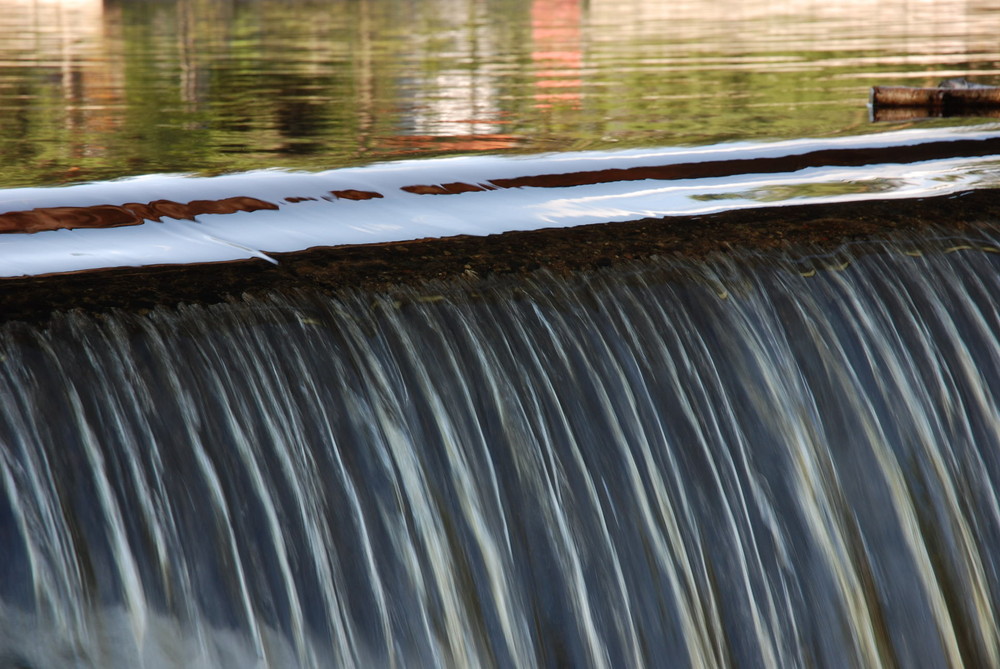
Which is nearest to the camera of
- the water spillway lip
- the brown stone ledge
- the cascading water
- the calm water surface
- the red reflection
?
the cascading water

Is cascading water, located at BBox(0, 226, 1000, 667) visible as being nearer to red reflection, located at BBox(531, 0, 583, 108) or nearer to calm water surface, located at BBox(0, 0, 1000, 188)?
calm water surface, located at BBox(0, 0, 1000, 188)

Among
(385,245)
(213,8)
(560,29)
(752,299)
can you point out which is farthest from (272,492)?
(213,8)

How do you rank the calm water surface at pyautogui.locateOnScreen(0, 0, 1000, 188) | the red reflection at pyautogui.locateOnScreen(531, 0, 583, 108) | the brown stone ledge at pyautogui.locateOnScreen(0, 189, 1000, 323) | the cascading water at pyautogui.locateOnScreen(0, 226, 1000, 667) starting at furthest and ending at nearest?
the red reflection at pyautogui.locateOnScreen(531, 0, 583, 108) → the calm water surface at pyautogui.locateOnScreen(0, 0, 1000, 188) → the brown stone ledge at pyautogui.locateOnScreen(0, 189, 1000, 323) → the cascading water at pyautogui.locateOnScreen(0, 226, 1000, 667)

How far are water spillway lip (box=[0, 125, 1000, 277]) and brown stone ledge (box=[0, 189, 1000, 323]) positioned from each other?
39mm

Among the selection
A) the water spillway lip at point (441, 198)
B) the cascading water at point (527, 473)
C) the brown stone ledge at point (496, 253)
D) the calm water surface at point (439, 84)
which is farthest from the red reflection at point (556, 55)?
the cascading water at point (527, 473)

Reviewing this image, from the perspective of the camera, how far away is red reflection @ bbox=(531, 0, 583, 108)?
5.40 metres

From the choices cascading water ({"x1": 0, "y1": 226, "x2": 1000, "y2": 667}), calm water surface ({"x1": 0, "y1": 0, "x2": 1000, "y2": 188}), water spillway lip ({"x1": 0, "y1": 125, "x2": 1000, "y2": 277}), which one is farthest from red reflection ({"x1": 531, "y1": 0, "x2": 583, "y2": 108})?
cascading water ({"x1": 0, "y1": 226, "x2": 1000, "y2": 667})

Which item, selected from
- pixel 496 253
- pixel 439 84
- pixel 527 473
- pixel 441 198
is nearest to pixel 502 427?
pixel 527 473

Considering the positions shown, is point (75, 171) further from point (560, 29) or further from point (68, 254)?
point (560, 29)

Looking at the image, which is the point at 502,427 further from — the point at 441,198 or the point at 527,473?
the point at 441,198

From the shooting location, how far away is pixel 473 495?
8.54ft

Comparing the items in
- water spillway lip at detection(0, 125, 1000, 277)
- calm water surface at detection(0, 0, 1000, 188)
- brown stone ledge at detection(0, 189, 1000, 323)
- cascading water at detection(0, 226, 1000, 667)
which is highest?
calm water surface at detection(0, 0, 1000, 188)

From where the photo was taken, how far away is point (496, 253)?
2.85 m

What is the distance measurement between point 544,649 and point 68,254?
4.24ft
